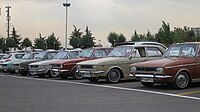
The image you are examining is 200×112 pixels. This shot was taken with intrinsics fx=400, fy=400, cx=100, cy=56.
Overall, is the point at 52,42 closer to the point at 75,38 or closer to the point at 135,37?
the point at 75,38

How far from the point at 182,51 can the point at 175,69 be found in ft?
4.41

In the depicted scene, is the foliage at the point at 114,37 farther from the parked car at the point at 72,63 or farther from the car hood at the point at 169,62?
the car hood at the point at 169,62

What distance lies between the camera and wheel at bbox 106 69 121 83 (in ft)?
56.5

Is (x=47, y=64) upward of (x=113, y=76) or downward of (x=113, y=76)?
upward

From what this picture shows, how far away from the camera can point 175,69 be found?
13930mm

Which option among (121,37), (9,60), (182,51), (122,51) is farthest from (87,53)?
(121,37)

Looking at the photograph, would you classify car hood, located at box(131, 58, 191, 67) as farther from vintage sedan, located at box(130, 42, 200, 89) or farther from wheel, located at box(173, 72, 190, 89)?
wheel, located at box(173, 72, 190, 89)

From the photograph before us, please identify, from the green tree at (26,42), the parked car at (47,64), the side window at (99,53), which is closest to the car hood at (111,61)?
the side window at (99,53)

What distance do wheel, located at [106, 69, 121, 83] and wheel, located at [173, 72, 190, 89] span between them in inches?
152

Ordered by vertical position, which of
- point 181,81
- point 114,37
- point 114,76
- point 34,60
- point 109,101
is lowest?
point 109,101

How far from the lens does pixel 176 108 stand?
9.94m

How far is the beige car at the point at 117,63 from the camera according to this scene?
17.0m

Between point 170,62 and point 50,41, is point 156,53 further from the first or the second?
point 50,41

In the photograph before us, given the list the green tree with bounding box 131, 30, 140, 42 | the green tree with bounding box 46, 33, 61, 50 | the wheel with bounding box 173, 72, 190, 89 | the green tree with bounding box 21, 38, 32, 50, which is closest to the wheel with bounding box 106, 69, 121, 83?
the wheel with bounding box 173, 72, 190, 89
